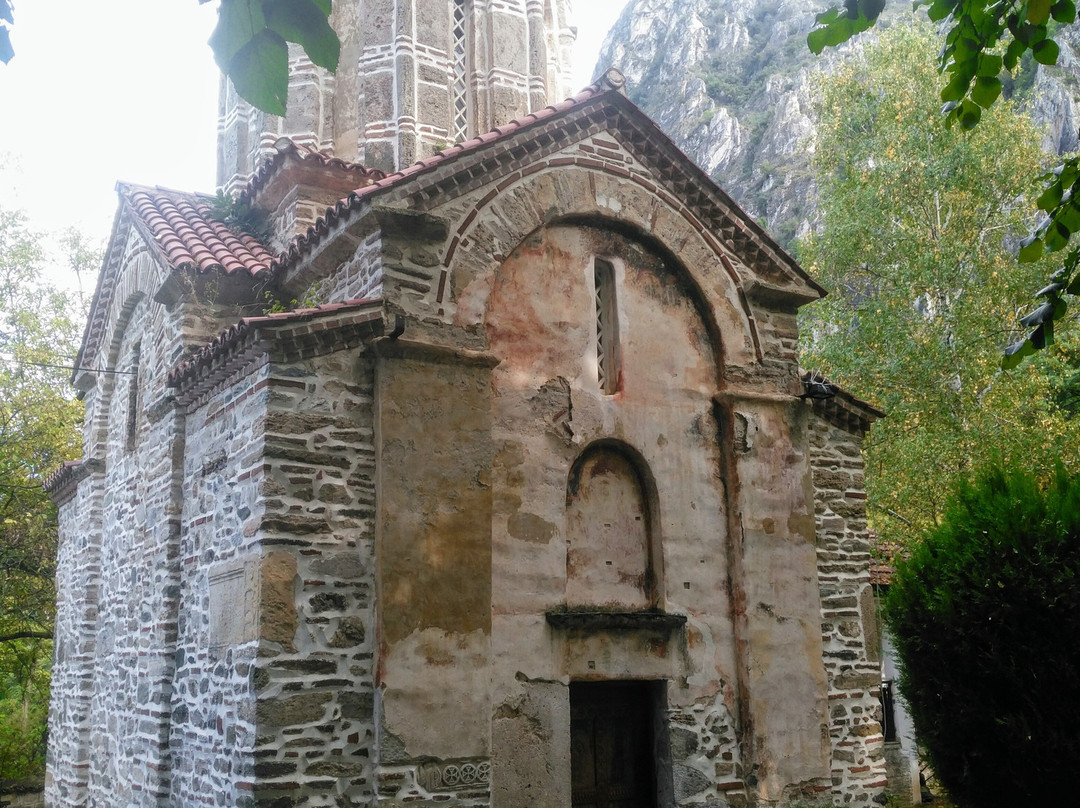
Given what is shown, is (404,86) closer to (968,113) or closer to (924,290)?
(968,113)

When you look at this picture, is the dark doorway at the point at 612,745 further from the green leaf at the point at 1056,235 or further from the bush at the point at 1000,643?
the green leaf at the point at 1056,235

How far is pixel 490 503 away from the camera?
768cm

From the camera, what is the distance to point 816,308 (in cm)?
1911

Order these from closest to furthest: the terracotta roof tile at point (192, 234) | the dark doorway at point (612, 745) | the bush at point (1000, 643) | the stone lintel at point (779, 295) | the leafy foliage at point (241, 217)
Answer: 1. the bush at point (1000, 643)
2. the dark doorway at point (612, 745)
3. the terracotta roof tile at point (192, 234)
4. the stone lintel at point (779, 295)
5. the leafy foliage at point (241, 217)

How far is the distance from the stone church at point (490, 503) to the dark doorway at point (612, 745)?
3 cm

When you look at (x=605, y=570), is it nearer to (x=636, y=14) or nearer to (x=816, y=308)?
(x=816, y=308)

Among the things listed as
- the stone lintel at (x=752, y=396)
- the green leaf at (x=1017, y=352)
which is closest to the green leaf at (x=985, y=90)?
the green leaf at (x=1017, y=352)

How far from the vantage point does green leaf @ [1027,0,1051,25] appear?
3.92 meters

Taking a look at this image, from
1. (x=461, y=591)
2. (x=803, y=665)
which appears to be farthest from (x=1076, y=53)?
(x=461, y=591)

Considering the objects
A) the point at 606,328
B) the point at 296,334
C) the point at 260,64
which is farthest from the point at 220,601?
the point at 260,64

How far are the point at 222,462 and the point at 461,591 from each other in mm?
2342

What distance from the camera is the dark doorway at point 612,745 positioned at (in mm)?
8094

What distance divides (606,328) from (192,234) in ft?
15.6

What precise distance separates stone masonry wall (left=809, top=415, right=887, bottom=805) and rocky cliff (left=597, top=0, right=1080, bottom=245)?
38.2 metres
